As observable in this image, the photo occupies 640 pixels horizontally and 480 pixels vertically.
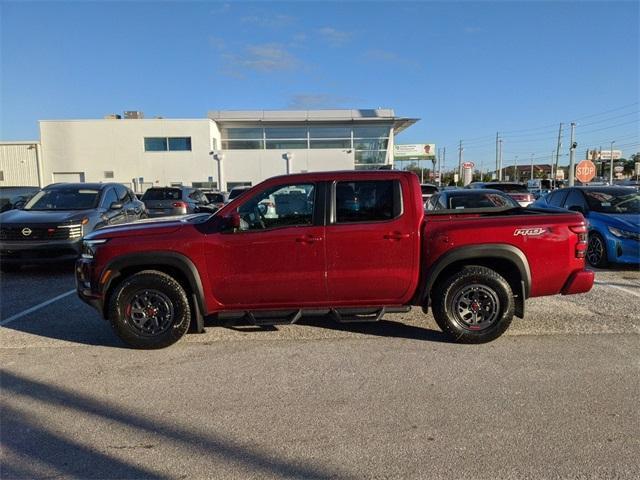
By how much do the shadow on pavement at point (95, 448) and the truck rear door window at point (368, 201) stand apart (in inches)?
98.9

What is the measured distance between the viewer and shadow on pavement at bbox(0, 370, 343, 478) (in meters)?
2.76

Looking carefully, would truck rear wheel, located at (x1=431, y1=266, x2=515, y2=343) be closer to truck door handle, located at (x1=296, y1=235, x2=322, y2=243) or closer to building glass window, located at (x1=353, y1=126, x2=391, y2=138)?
truck door handle, located at (x1=296, y1=235, x2=322, y2=243)

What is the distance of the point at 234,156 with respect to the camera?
39.6m

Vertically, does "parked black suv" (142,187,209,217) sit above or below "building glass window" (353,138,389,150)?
below

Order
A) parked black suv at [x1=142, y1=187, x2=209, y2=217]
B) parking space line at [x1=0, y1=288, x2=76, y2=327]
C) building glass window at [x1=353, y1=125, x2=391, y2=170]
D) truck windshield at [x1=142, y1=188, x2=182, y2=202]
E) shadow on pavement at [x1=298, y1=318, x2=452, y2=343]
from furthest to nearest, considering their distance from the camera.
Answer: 1. building glass window at [x1=353, y1=125, x2=391, y2=170]
2. truck windshield at [x1=142, y1=188, x2=182, y2=202]
3. parked black suv at [x1=142, y1=187, x2=209, y2=217]
4. parking space line at [x1=0, y1=288, x2=76, y2=327]
5. shadow on pavement at [x1=298, y1=318, x2=452, y2=343]

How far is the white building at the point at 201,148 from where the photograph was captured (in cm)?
3731

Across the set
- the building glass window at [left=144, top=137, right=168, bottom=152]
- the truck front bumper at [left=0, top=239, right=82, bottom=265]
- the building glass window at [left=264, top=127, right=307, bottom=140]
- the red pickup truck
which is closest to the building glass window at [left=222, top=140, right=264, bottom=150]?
the building glass window at [left=264, top=127, right=307, bottom=140]

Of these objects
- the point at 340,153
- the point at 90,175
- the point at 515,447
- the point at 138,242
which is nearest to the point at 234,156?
the point at 340,153

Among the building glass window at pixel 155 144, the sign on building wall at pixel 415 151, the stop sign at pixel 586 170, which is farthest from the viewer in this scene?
the sign on building wall at pixel 415 151

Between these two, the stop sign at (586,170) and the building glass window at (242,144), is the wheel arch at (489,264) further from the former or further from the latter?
the building glass window at (242,144)

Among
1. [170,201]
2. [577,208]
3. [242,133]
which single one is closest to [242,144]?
[242,133]

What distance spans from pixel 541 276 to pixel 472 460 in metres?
2.62

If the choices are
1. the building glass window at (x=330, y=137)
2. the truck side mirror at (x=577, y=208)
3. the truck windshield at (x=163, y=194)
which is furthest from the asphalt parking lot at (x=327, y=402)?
the building glass window at (x=330, y=137)

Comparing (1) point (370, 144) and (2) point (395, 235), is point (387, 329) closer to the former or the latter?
(2) point (395, 235)
